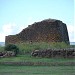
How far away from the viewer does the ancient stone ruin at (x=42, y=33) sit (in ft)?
99.9

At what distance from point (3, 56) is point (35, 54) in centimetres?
154

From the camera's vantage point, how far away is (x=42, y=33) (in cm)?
3089

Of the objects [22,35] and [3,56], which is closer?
[3,56]

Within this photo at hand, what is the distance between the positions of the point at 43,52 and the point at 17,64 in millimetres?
3626

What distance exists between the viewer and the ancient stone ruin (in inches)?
1199
